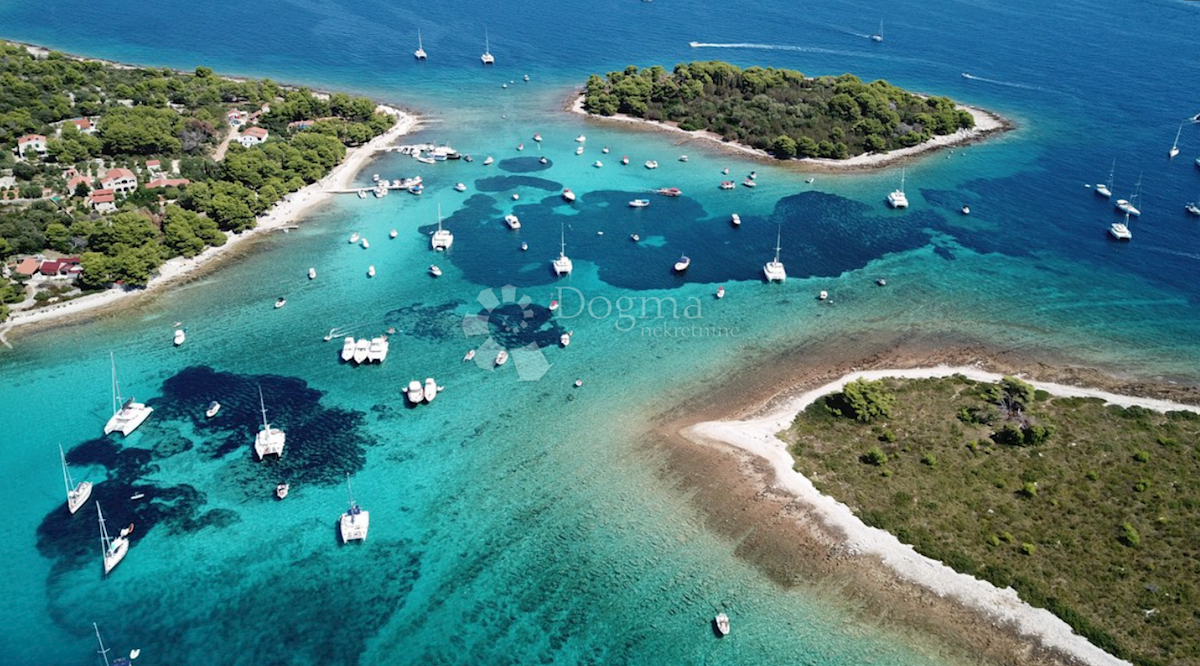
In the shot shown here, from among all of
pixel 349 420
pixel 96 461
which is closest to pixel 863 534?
pixel 349 420

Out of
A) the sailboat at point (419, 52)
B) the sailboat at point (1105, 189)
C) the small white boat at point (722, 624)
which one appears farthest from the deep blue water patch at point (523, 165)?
the small white boat at point (722, 624)

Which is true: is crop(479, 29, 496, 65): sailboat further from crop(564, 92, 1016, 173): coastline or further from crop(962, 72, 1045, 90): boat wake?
crop(962, 72, 1045, 90): boat wake

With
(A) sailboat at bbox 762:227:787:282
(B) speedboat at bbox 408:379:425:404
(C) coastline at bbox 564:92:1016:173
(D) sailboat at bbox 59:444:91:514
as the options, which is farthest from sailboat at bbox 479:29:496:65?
(D) sailboat at bbox 59:444:91:514

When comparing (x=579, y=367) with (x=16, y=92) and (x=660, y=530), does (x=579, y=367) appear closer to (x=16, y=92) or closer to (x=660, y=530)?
(x=660, y=530)

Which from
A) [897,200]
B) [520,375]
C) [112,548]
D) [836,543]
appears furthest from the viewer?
[897,200]

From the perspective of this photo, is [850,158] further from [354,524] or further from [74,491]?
[74,491]

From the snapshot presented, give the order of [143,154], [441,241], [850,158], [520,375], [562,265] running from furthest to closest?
[850,158] < [143,154] < [441,241] < [562,265] < [520,375]

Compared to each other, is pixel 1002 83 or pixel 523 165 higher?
pixel 1002 83

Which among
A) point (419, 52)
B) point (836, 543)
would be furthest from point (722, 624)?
point (419, 52)
